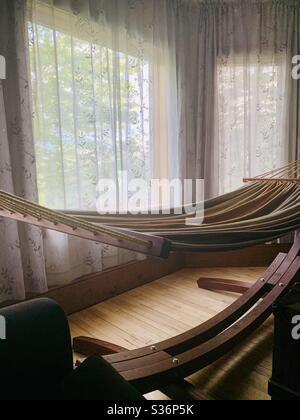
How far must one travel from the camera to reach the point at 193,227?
1062mm

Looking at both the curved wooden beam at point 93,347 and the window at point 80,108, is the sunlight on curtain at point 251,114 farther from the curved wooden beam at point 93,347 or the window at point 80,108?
the curved wooden beam at point 93,347

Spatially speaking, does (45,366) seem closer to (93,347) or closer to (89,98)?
(93,347)

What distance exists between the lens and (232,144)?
7.68 ft

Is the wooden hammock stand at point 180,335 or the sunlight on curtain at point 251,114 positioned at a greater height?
the sunlight on curtain at point 251,114

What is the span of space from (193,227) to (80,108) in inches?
41.9

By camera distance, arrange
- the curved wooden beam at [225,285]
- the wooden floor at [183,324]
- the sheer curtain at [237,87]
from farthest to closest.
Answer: the sheer curtain at [237,87]
the curved wooden beam at [225,285]
the wooden floor at [183,324]

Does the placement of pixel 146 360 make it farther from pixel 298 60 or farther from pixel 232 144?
pixel 298 60

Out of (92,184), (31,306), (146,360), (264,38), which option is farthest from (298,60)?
(31,306)

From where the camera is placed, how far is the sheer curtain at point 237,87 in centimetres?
222

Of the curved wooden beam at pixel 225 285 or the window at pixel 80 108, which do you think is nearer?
the window at pixel 80 108

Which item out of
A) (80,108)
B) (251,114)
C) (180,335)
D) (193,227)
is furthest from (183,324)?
(251,114)

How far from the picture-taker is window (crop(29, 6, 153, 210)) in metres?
1.54

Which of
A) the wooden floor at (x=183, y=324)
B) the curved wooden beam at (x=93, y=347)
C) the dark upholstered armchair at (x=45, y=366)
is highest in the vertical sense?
the dark upholstered armchair at (x=45, y=366)

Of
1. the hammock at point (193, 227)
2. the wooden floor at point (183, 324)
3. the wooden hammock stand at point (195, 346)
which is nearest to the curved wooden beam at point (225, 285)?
the wooden floor at point (183, 324)
